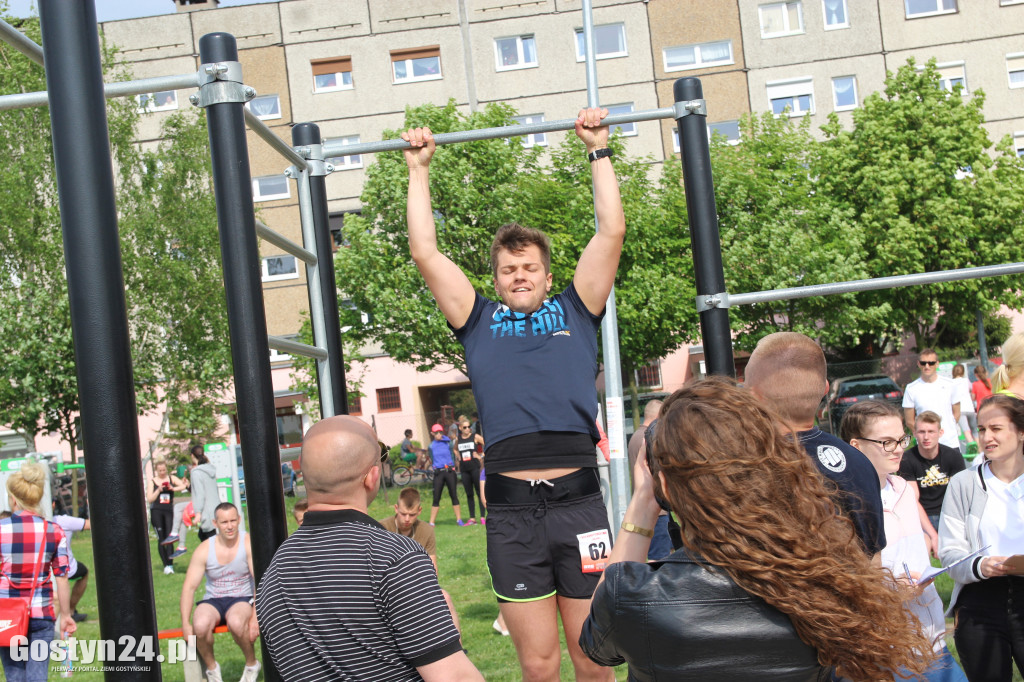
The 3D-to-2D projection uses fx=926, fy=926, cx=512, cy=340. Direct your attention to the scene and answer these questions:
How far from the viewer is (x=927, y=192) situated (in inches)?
949

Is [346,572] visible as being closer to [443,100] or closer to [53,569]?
[53,569]

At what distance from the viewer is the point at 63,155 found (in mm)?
1927

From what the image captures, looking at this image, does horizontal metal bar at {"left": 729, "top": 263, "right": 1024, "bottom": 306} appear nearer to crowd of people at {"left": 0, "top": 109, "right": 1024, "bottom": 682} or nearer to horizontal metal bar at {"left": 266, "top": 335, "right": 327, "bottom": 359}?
crowd of people at {"left": 0, "top": 109, "right": 1024, "bottom": 682}

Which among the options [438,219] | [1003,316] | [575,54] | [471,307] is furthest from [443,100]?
[471,307]

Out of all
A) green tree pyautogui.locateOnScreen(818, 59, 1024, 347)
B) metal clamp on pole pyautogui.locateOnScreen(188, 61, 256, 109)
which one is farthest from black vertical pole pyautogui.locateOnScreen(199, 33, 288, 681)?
green tree pyautogui.locateOnScreen(818, 59, 1024, 347)

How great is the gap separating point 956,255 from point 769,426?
24.7 meters


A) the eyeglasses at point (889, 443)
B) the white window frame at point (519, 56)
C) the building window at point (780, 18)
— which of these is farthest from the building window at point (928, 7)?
the eyeglasses at point (889, 443)

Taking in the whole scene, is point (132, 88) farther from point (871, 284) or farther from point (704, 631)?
point (871, 284)

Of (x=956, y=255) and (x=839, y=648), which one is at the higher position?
(x=956, y=255)

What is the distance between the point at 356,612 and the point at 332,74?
1191 inches

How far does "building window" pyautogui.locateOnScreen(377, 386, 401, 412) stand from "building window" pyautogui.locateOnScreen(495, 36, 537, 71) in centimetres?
1150

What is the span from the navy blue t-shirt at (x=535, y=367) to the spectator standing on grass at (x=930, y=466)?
13.8ft

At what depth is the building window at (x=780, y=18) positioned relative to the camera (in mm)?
29594
